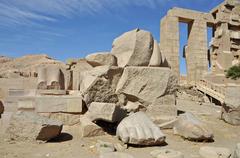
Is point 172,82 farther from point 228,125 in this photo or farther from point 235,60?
point 235,60

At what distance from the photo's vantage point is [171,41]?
1934cm

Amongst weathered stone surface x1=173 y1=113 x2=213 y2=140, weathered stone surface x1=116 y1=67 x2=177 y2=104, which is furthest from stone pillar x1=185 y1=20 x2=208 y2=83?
weathered stone surface x1=173 y1=113 x2=213 y2=140

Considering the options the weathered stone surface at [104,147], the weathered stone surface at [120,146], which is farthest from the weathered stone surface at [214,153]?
the weathered stone surface at [104,147]

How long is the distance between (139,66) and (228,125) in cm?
268

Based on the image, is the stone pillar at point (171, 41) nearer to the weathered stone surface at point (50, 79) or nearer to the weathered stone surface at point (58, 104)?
the weathered stone surface at point (50, 79)

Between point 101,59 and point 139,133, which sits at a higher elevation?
point 101,59

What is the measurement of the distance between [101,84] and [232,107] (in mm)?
3481

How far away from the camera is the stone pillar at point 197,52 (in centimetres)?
2009

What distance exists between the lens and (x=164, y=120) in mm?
5656

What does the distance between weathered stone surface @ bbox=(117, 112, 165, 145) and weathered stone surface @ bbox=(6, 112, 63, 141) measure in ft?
3.69

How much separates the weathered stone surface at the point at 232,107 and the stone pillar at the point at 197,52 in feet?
43.8

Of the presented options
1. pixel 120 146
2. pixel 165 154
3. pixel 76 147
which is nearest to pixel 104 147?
pixel 120 146

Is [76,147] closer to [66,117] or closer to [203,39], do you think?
[66,117]

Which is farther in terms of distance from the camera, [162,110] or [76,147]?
[162,110]
